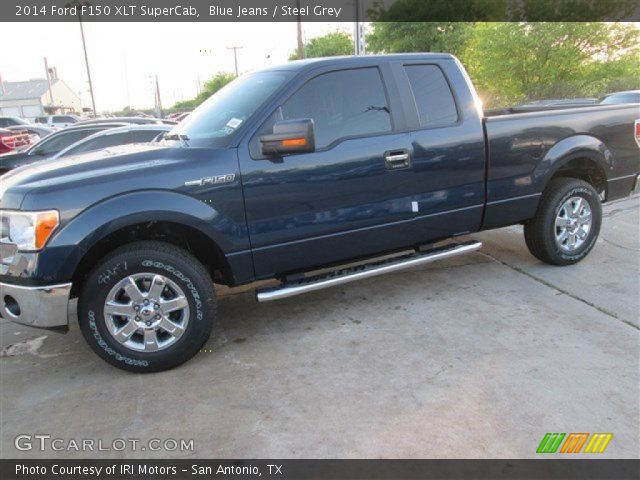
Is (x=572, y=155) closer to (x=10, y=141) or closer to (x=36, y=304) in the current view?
(x=36, y=304)

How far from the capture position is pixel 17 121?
75.9ft

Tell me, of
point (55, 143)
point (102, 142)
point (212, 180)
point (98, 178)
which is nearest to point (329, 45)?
point (55, 143)

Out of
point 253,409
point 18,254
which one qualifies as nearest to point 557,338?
point 253,409

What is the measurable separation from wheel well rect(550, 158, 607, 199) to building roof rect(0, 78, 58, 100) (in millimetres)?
98218

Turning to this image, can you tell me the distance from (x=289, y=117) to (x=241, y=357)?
1.74m

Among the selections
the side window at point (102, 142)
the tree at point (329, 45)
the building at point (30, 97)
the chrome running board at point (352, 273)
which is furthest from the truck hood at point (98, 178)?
the building at point (30, 97)

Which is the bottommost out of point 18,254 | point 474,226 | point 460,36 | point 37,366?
point 37,366

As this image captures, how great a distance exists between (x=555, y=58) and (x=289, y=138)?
20280mm

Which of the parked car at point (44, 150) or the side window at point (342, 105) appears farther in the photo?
the parked car at point (44, 150)

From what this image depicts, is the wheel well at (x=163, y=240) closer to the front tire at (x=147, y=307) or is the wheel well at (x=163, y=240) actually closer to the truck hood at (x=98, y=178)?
the front tire at (x=147, y=307)

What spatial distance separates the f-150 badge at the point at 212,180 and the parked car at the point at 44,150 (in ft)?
23.2

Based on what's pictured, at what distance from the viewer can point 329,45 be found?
144 ft

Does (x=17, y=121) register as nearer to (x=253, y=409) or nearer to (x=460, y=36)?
(x=460, y=36)

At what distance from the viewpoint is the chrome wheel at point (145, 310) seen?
3.30 meters
